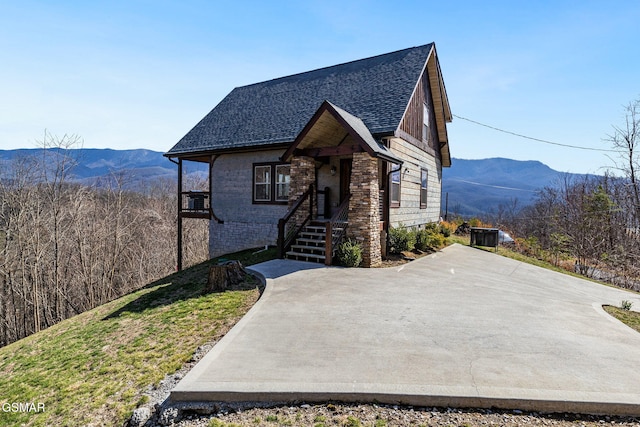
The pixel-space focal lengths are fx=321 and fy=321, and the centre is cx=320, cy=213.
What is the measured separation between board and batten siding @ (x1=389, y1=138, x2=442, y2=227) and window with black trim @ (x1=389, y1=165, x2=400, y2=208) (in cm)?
24

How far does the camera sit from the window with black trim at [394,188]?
37.3ft

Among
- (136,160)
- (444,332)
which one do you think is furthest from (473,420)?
(136,160)

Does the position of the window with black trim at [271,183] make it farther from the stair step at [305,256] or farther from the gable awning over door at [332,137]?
the stair step at [305,256]

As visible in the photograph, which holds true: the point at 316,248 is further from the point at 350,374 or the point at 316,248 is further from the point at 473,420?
the point at 473,420

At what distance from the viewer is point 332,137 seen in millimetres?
11414

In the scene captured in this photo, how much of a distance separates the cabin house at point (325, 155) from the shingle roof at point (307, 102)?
0.06m

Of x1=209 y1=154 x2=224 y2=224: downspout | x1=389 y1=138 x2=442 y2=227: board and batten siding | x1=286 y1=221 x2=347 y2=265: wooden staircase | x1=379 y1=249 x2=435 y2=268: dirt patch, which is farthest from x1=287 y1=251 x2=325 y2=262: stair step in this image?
x1=209 y1=154 x2=224 y2=224: downspout

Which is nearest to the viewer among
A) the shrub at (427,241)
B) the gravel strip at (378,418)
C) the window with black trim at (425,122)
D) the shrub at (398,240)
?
the gravel strip at (378,418)

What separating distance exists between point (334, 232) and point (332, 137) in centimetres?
354

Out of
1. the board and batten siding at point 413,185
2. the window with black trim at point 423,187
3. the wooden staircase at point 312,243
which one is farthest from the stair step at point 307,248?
the window with black trim at point 423,187

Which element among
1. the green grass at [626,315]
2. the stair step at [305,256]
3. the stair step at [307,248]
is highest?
the stair step at [307,248]

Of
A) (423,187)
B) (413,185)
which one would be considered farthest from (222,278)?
(423,187)

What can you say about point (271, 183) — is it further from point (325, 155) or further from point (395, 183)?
point (395, 183)

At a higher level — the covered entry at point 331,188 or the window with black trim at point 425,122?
the window with black trim at point 425,122
